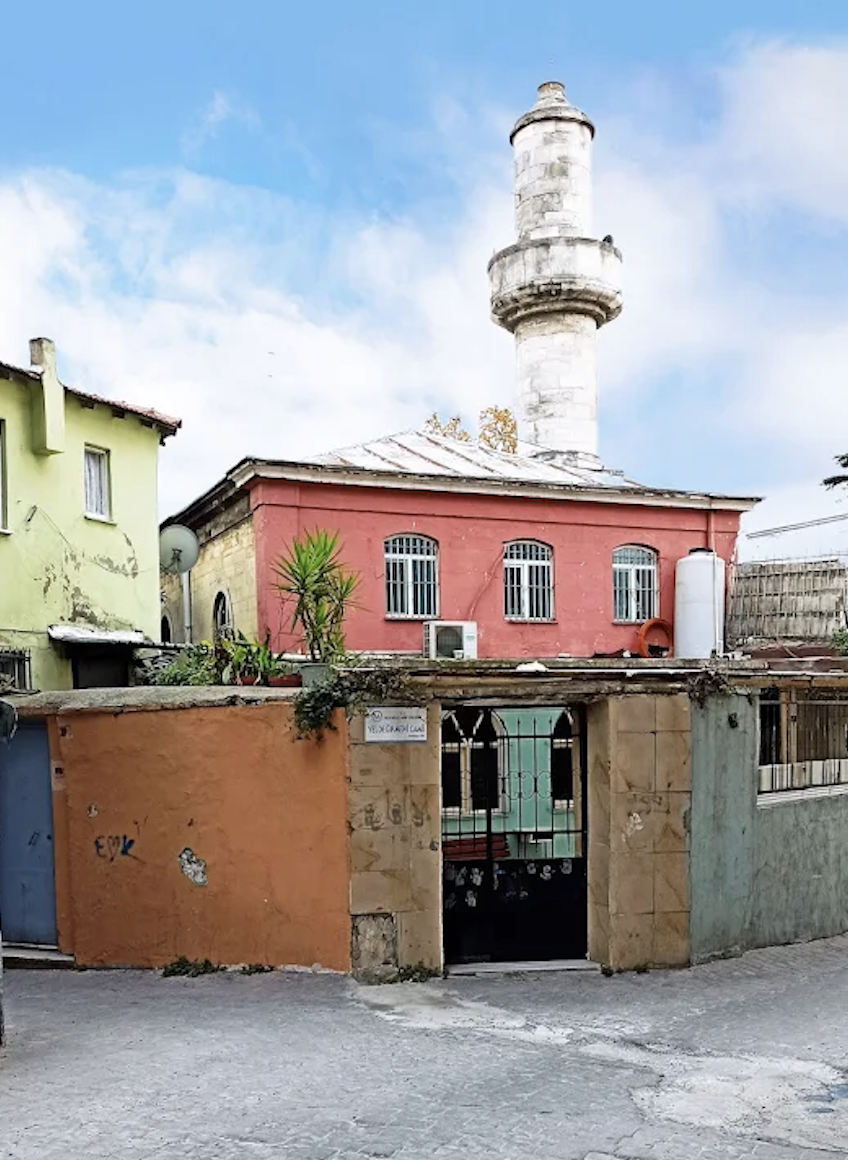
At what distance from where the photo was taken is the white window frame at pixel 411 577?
19.4m

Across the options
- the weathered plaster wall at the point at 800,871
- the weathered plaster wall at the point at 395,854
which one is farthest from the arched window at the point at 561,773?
the weathered plaster wall at the point at 395,854

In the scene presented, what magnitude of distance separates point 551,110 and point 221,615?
58.4 ft

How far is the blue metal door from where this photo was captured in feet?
35.8

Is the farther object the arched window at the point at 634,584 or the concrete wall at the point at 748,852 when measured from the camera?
the arched window at the point at 634,584

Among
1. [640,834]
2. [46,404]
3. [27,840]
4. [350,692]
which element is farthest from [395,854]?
[46,404]

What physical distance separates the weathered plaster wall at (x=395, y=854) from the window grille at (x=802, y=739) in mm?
3839

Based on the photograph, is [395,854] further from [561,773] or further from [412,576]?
[412,576]

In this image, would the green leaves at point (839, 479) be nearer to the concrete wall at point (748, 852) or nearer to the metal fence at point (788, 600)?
the metal fence at point (788, 600)

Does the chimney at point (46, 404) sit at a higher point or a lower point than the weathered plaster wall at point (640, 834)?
higher

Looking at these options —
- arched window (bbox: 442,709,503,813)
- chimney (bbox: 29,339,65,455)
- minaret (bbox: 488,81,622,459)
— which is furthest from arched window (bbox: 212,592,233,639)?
minaret (bbox: 488,81,622,459)

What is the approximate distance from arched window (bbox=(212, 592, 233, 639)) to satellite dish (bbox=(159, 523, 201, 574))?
4.05ft

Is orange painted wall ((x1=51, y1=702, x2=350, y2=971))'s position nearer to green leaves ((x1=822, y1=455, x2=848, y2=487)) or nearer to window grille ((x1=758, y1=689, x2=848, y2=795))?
window grille ((x1=758, y1=689, x2=848, y2=795))

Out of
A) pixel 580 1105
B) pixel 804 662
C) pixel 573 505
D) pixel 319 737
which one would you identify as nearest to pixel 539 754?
pixel 804 662

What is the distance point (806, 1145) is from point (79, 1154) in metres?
4.02
